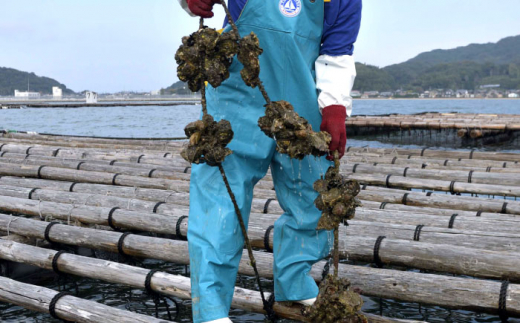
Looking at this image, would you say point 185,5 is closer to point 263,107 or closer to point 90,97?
point 263,107

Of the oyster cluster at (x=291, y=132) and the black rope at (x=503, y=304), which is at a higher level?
the oyster cluster at (x=291, y=132)

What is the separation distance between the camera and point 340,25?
2734mm

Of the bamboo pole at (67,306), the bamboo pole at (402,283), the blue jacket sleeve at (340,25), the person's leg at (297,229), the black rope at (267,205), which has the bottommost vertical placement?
the bamboo pole at (67,306)

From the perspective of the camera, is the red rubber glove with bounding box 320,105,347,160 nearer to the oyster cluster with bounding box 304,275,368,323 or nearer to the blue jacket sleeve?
the blue jacket sleeve

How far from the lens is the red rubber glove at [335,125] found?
2.59 metres

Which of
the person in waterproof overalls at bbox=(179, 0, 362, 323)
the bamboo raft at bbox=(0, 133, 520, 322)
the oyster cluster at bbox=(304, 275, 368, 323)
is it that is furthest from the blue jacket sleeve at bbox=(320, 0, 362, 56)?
the bamboo raft at bbox=(0, 133, 520, 322)

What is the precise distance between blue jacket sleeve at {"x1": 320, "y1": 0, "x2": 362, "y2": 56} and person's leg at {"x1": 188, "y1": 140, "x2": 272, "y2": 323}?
2.18ft

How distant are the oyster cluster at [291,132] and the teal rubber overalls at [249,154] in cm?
32

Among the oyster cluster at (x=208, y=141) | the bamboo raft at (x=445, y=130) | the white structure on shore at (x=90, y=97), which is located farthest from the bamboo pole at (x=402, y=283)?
the white structure on shore at (x=90, y=97)

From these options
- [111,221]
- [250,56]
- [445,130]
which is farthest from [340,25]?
[445,130]

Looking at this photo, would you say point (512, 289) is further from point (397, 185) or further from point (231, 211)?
point (397, 185)

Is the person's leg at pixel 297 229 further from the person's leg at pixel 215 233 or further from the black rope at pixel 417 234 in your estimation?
the black rope at pixel 417 234

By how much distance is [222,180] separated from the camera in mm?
2680

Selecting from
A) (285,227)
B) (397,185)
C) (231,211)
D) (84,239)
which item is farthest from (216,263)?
(397,185)
